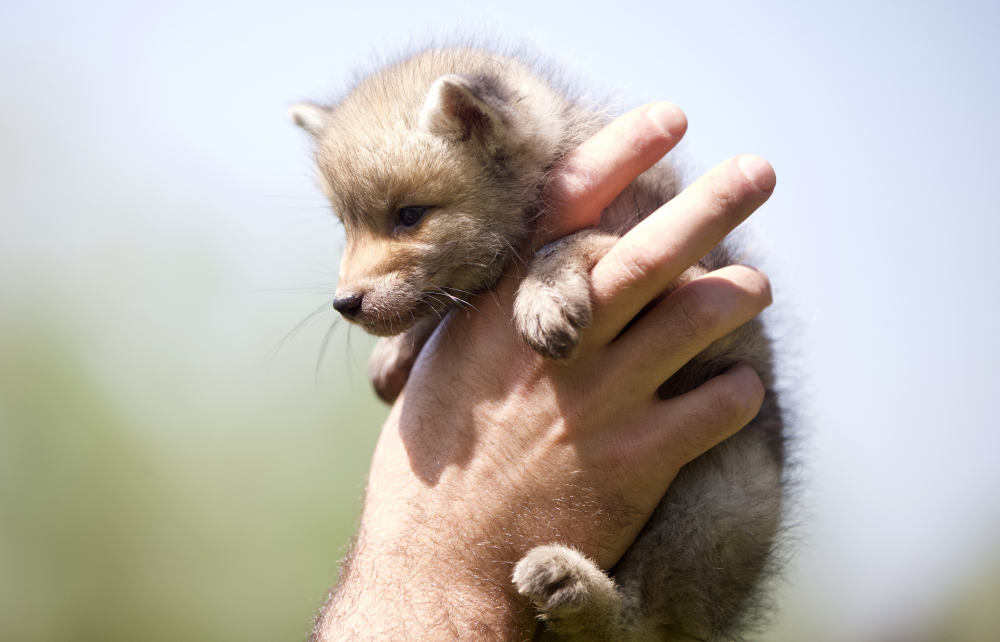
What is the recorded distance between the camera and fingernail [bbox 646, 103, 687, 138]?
2.27 metres

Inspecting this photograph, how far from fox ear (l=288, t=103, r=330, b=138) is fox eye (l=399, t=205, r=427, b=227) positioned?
85cm

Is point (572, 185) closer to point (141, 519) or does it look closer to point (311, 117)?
point (311, 117)

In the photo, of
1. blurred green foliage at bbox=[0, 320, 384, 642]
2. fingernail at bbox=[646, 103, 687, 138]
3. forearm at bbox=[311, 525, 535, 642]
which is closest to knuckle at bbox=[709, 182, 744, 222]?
fingernail at bbox=[646, 103, 687, 138]

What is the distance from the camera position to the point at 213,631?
1038 centimetres

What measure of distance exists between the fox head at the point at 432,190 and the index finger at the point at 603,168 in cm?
10

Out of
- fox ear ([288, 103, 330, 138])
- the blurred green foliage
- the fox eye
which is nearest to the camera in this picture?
the fox eye

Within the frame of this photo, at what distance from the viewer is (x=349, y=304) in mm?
2051

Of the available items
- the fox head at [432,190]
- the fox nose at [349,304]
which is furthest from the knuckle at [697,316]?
the fox nose at [349,304]

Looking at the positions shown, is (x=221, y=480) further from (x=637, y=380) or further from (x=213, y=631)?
(x=637, y=380)

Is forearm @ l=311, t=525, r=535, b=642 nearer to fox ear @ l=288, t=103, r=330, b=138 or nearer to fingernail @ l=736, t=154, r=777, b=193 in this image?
fingernail @ l=736, t=154, r=777, b=193

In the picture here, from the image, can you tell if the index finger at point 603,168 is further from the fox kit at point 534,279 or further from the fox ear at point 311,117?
the fox ear at point 311,117

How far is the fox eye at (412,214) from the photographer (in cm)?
214

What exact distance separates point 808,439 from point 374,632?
2.26m

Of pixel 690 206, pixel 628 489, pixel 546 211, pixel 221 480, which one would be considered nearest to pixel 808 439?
pixel 628 489
